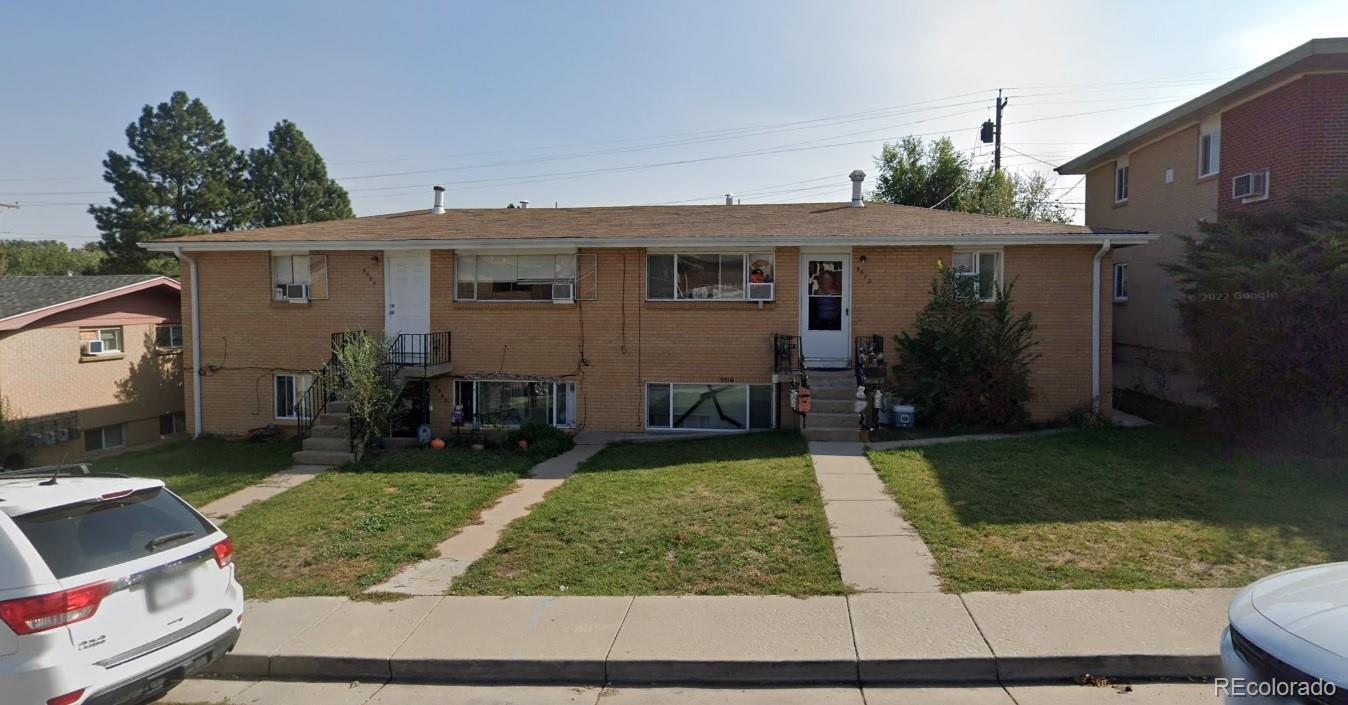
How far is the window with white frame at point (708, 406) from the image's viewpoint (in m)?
14.5

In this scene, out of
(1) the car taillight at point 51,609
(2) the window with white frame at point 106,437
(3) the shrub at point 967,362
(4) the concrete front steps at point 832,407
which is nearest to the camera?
(1) the car taillight at point 51,609

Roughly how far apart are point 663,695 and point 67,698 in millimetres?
3253

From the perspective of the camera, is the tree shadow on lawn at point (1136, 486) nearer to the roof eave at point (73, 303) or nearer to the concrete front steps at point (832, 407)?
the concrete front steps at point (832, 407)

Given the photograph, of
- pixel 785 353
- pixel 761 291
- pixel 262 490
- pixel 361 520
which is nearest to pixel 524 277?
pixel 761 291

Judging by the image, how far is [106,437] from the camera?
67.8 feet

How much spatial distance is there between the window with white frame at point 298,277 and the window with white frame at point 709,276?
660 cm

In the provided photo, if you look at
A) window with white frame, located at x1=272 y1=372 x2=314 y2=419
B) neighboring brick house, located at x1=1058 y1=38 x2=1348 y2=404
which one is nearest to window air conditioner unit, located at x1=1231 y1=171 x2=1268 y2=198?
neighboring brick house, located at x1=1058 y1=38 x2=1348 y2=404

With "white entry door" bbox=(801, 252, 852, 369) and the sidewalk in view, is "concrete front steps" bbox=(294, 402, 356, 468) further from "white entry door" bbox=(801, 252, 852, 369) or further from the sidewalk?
"white entry door" bbox=(801, 252, 852, 369)

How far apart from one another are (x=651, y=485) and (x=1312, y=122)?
495 inches

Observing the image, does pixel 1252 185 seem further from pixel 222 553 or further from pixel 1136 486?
pixel 222 553

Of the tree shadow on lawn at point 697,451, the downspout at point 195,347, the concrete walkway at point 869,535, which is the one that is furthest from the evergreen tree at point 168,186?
the concrete walkway at point 869,535

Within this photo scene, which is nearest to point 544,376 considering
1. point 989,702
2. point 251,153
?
point 989,702

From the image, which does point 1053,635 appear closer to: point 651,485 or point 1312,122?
point 651,485

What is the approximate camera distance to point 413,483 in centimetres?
1089
